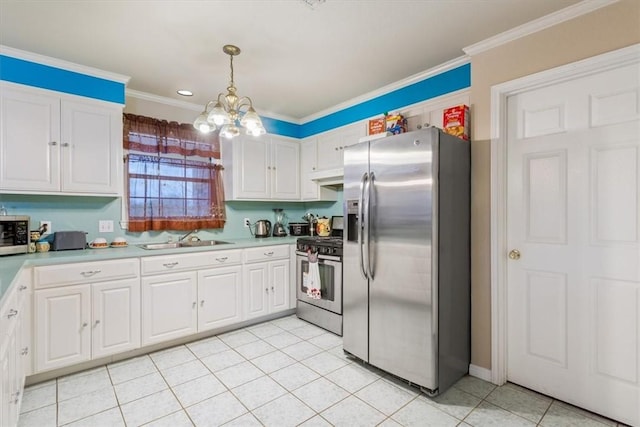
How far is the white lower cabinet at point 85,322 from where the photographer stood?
220cm

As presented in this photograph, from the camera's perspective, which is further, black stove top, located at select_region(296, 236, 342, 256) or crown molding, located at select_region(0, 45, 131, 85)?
black stove top, located at select_region(296, 236, 342, 256)

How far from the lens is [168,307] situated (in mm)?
2754

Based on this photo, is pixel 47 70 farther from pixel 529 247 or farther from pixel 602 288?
pixel 602 288

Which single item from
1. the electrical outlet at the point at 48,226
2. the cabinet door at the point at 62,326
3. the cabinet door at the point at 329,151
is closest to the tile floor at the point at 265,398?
the cabinet door at the point at 62,326

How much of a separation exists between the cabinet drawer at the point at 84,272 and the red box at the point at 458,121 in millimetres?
2768

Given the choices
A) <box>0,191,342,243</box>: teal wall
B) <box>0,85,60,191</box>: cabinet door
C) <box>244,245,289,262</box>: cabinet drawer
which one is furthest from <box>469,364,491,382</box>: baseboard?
<box>0,85,60,191</box>: cabinet door

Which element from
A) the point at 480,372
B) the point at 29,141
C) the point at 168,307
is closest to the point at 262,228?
the point at 168,307

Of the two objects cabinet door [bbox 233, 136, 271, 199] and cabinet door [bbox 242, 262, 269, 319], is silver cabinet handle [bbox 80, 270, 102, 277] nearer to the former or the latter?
cabinet door [bbox 242, 262, 269, 319]

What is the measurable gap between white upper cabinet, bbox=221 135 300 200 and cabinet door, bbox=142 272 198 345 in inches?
47.4

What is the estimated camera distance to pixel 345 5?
75.5 inches

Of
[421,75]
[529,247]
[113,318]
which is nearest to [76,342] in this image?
[113,318]

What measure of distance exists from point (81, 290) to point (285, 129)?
283cm

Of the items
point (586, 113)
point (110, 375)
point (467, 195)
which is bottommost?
point (110, 375)

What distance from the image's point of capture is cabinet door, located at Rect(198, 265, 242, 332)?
9.69 ft
